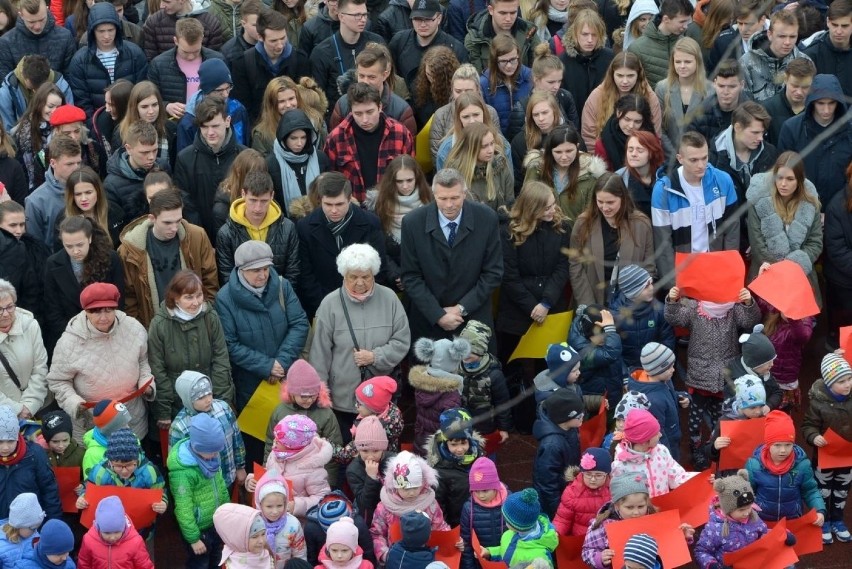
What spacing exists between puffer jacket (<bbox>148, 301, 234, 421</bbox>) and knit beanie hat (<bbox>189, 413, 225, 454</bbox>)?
29.7 inches

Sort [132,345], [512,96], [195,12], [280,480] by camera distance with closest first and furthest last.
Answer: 1. [280,480]
2. [132,345]
3. [512,96]
4. [195,12]

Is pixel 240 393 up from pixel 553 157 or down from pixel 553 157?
down

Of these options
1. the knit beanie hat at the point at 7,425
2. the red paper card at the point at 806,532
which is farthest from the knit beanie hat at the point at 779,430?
the knit beanie hat at the point at 7,425

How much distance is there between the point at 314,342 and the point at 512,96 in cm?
329

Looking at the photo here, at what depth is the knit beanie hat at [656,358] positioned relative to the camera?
10.2 meters

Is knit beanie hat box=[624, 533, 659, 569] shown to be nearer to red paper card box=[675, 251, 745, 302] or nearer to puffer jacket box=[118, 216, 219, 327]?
red paper card box=[675, 251, 745, 302]

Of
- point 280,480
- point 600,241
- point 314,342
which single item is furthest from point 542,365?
point 280,480

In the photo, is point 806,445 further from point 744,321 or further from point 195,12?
point 195,12

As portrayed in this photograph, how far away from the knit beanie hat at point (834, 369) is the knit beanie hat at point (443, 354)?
2.41 m

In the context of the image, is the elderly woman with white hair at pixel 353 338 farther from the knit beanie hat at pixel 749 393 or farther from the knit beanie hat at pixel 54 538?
the knit beanie hat at pixel 54 538

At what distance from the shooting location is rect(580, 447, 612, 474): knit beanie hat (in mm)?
9359

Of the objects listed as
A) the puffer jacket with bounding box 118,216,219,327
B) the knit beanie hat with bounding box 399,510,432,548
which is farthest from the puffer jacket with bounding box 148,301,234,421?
the knit beanie hat with bounding box 399,510,432,548

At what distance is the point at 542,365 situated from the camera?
1154 cm

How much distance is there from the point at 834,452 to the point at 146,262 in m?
4.93
